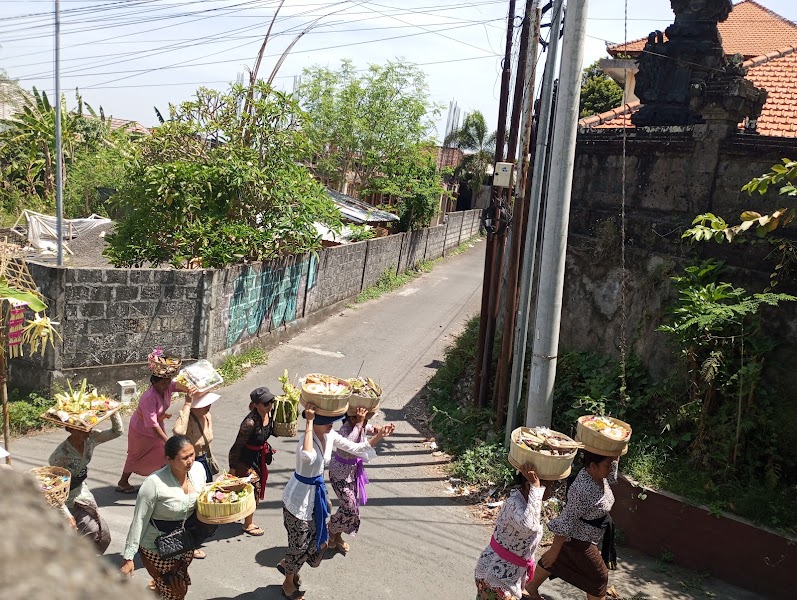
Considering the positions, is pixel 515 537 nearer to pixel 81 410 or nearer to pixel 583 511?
pixel 583 511

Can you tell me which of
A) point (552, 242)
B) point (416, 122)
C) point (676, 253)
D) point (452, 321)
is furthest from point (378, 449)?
point (416, 122)

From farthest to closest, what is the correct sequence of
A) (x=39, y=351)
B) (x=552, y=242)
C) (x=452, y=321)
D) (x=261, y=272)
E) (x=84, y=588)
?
(x=452, y=321), (x=261, y=272), (x=39, y=351), (x=552, y=242), (x=84, y=588)

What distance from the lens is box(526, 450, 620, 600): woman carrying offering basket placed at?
537cm

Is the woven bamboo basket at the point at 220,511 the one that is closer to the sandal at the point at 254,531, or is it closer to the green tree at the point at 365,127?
the sandal at the point at 254,531

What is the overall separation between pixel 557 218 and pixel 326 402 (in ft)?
9.85

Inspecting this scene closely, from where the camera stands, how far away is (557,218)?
6.75 m

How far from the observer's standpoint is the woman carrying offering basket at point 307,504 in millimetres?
5336

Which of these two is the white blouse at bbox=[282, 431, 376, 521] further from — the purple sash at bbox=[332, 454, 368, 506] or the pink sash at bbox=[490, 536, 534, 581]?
the pink sash at bbox=[490, 536, 534, 581]

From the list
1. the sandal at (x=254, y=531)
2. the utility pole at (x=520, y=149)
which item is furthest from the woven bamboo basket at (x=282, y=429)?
the utility pole at (x=520, y=149)

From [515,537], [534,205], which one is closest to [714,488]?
[515,537]

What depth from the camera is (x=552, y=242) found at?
682 centimetres

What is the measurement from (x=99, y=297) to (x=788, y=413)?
8.30m

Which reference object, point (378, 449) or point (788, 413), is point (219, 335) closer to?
point (378, 449)

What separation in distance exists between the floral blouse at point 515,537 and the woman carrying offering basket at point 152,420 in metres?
3.14
